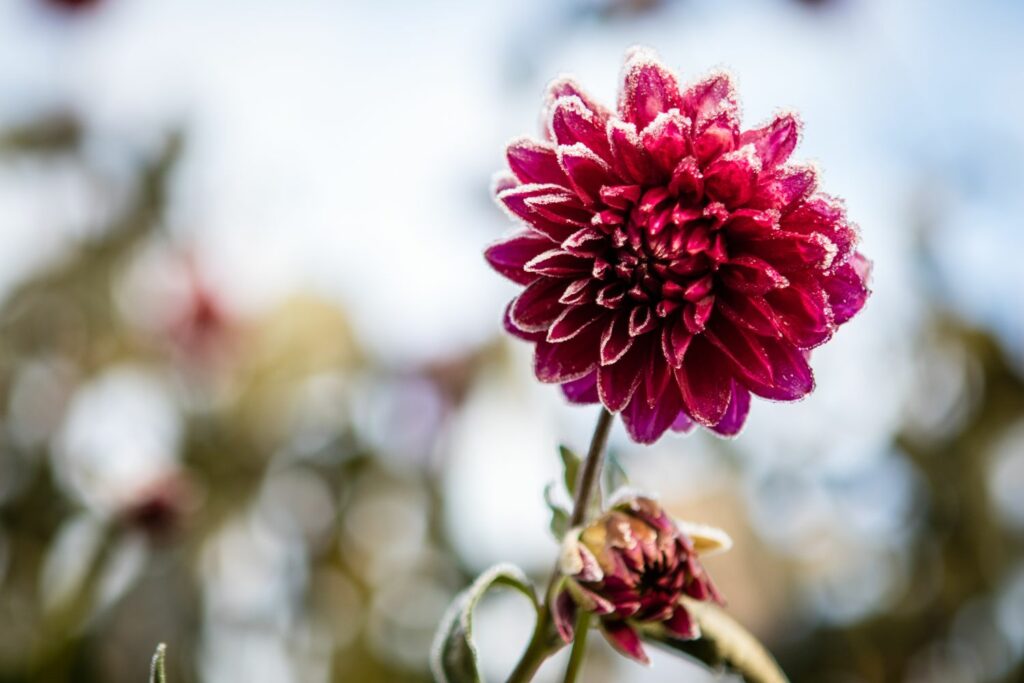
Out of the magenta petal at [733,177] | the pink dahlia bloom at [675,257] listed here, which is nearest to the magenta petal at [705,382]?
the pink dahlia bloom at [675,257]

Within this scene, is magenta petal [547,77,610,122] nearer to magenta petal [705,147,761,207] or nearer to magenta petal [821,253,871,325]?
magenta petal [705,147,761,207]

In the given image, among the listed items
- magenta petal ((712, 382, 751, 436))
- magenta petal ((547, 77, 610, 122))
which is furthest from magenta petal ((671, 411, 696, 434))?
magenta petal ((547, 77, 610, 122))

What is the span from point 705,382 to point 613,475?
0.60 ft

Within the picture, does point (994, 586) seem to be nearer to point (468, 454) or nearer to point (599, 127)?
point (468, 454)

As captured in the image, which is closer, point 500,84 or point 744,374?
point 744,374

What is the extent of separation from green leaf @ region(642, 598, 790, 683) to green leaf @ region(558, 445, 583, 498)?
0.41 ft

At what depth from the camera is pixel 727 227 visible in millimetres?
767

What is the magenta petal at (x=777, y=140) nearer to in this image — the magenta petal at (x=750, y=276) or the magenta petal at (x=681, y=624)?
the magenta petal at (x=750, y=276)

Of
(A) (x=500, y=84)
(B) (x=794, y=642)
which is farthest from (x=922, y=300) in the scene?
(A) (x=500, y=84)

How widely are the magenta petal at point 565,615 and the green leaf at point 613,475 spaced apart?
0.13m

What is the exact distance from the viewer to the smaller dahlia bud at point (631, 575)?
2.44 feet

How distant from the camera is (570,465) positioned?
2.80 ft

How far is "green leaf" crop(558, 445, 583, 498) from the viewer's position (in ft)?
2.80

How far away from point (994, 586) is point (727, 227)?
1.70 m
